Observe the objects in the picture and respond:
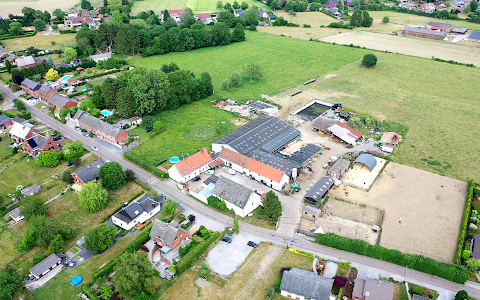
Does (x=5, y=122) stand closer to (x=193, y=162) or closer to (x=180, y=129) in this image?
(x=180, y=129)

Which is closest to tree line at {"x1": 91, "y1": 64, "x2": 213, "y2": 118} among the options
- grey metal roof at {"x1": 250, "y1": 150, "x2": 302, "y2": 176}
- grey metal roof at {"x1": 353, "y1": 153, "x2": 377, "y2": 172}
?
grey metal roof at {"x1": 250, "y1": 150, "x2": 302, "y2": 176}

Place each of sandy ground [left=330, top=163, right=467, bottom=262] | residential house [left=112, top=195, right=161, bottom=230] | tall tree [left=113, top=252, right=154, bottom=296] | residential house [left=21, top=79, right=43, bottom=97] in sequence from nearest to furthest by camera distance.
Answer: tall tree [left=113, top=252, right=154, bottom=296] < sandy ground [left=330, top=163, right=467, bottom=262] < residential house [left=112, top=195, right=161, bottom=230] < residential house [left=21, top=79, right=43, bottom=97]

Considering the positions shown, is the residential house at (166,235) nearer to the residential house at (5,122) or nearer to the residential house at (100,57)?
the residential house at (5,122)

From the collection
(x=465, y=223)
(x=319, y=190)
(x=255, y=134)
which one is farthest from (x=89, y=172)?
(x=465, y=223)

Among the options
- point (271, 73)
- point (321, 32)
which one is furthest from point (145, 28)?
point (321, 32)

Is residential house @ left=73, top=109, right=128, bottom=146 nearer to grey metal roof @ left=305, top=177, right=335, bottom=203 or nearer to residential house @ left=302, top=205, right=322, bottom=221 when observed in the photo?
grey metal roof @ left=305, top=177, right=335, bottom=203
